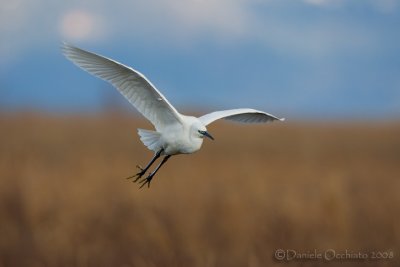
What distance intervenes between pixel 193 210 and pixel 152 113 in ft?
11.1

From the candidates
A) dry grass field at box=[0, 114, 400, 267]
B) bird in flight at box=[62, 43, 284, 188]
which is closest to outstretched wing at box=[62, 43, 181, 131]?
bird in flight at box=[62, 43, 284, 188]

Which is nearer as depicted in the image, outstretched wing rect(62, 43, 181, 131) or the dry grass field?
outstretched wing rect(62, 43, 181, 131)

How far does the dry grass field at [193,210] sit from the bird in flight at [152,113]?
7.18 ft

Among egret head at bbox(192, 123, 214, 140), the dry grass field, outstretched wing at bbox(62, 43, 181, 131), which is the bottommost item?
the dry grass field

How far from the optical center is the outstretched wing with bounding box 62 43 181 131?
83.5 inches

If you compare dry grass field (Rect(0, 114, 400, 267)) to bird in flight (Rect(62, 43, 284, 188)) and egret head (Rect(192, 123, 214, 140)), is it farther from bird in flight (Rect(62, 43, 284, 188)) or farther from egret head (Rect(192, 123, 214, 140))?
egret head (Rect(192, 123, 214, 140))

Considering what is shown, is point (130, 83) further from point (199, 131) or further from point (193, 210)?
point (193, 210)

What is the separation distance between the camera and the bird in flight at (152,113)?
76.3 inches

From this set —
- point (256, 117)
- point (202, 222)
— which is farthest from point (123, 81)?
point (202, 222)

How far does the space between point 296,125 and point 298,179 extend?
3.09 meters

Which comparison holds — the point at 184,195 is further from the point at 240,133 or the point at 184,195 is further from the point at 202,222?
the point at 240,133

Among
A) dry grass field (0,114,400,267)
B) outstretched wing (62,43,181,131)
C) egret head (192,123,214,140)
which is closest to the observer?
egret head (192,123,214,140)

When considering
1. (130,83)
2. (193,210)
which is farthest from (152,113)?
(193,210)

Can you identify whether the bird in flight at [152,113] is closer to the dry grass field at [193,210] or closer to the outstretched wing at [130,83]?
the outstretched wing at [130,83]
